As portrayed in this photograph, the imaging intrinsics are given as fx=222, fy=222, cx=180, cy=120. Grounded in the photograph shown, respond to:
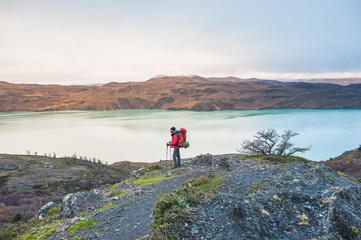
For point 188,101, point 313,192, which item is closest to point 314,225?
point 313,192

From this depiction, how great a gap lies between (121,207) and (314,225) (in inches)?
203

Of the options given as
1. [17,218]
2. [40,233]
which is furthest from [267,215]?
[17,218]

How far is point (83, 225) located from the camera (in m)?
5.89

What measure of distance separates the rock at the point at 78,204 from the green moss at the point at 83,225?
1.14 meters

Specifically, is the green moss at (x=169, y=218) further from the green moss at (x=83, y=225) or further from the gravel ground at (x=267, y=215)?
the green moss at (x=83, y=225)

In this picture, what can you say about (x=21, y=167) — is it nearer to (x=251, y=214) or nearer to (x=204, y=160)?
(x=204, y=160)

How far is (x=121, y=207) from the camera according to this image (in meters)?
6.86

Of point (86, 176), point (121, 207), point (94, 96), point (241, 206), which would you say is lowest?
point (86, 176)

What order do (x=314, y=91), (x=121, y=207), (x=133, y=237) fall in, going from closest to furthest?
(x=133, y=237) → (x=121, y=207) → (x=314, y=91)

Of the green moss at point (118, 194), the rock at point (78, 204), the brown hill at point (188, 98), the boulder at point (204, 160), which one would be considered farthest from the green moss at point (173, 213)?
the brown hill at point (188, 98)

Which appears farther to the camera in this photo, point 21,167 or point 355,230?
point 21,167

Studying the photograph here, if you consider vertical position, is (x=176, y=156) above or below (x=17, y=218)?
above

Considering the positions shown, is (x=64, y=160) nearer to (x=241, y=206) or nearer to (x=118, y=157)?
(x=118, y=157)

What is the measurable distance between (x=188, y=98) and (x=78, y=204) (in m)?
135
